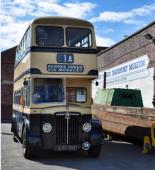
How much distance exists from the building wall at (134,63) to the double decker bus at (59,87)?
9.04 m

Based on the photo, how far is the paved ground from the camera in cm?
1048

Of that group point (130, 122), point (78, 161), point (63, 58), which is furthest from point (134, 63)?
point (78, 161)

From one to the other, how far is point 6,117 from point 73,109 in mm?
26504

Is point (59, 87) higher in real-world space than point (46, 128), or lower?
higher

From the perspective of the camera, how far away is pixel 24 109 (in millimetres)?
12867

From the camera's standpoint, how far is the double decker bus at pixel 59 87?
11664mm

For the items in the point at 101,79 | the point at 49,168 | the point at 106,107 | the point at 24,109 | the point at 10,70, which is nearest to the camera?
the point at 49,168

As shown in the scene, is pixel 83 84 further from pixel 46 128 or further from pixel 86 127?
pixel 46 128

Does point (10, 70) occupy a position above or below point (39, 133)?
above

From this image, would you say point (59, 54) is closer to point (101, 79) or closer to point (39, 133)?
point (39, 133)

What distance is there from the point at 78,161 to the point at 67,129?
0.93m

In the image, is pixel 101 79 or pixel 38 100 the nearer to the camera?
pixel 38 100

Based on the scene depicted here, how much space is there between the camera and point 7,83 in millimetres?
39438

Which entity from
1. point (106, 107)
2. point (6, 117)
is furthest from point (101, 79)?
point (106, 107)
